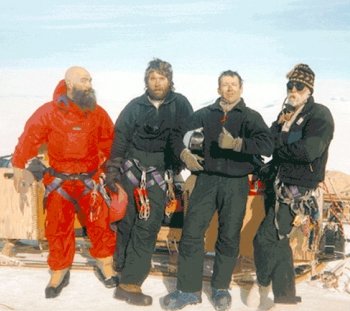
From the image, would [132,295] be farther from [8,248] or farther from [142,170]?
[8,248]

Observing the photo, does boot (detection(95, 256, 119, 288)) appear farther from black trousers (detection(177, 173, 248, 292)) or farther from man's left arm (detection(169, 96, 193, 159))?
man's left arm (detection(169, 96, 193, 159))

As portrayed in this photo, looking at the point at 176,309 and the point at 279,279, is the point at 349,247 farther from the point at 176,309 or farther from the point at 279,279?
the point at 176,309

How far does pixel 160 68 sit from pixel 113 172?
105 cm

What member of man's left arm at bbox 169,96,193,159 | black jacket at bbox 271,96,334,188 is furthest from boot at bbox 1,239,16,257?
black jacket at bbox 271,96,334,188

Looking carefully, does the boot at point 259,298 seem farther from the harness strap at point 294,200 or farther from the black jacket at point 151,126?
the black jacket at point 151,126

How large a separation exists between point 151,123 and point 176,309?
66.4 inches

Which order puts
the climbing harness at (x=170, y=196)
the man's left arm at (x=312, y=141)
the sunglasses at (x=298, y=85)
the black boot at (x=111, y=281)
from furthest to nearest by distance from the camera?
the black boot at (x=111, y=281) < the climbing harness at (x=170, y=196) < the sunglasses at (x=298, y=85) < the man's left arm at (x=312, y=141)

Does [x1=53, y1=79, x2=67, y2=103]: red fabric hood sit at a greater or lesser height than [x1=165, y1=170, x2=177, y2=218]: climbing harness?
greater

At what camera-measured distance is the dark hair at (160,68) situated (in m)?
5.59

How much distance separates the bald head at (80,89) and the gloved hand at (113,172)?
546 millimetres

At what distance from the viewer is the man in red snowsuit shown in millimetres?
5621

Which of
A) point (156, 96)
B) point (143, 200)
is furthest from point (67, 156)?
point (156, 96)

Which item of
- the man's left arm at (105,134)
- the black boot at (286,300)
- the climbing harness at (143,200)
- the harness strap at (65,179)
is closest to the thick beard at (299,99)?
the climbing harness at (143,200)

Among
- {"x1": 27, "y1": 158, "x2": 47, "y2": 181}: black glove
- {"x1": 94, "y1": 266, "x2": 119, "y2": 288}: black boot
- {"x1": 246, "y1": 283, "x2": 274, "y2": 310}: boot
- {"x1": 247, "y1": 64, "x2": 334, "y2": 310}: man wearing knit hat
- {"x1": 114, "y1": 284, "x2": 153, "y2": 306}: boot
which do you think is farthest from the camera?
{"x1": 27, "y1": 158, "x2": 47, "y2": 181}: black glove
